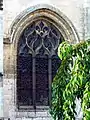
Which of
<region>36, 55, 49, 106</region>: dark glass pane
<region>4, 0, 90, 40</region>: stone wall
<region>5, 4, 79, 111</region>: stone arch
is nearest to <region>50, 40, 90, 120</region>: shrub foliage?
<region>5, 4, 79, 111</region>: stone arch

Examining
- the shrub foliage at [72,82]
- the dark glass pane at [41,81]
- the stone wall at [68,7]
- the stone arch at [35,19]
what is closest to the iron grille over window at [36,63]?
the dark glass pane at [41,81]

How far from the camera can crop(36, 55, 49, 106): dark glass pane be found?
36.9 ft

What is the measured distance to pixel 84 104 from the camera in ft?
20.3

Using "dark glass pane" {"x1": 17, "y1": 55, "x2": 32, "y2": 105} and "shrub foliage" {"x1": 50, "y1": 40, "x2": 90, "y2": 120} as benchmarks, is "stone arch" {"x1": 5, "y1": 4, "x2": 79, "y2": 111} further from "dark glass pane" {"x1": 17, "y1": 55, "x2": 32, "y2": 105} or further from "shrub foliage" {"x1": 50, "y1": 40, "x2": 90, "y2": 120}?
"shrub foliage" {"x1": 50, "y1": 40, "x2": 90, "y2": 120}

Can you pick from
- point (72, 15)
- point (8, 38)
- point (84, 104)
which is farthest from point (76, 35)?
point (84, 104)

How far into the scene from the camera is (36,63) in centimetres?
1126

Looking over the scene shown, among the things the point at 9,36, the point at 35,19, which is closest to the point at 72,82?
the point at 9,36

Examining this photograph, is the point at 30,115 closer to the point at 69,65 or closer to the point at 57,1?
the point at 57,1

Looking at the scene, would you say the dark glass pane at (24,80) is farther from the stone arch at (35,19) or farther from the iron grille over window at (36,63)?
the stone arch at (35,19)

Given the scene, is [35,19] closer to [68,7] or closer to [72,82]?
[68,7]

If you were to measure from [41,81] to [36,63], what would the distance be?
15.8 inches

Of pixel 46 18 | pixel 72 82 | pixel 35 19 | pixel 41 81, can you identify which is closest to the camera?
pixel 72 82

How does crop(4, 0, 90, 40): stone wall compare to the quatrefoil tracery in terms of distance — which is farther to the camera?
the quatrefoil tracery

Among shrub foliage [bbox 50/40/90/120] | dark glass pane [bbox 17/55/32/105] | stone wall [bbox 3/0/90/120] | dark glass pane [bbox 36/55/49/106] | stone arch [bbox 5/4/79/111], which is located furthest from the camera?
dark glass pane [bbox 36/55/49/106]
